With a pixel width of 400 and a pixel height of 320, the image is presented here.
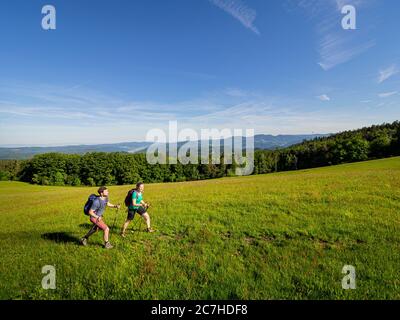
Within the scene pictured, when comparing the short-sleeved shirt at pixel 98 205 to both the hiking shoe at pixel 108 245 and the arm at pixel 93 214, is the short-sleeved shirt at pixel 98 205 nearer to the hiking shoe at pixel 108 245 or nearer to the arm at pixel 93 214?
the arm at pixel 93 214

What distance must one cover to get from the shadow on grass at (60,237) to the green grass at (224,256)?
0.15 ft

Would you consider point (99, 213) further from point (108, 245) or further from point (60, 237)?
point (60, 237)

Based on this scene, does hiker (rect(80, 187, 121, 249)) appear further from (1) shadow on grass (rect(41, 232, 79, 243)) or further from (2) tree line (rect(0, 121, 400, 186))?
(2) tree line (rect(0, 121, 400, 186))

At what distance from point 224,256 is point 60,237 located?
812 centimetres

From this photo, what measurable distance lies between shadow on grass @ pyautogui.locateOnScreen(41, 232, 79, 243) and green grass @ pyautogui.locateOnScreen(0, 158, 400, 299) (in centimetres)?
5

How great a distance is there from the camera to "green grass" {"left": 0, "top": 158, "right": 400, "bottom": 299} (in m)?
6.17

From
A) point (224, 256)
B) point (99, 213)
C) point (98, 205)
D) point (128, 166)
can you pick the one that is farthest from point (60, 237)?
point (128, 166)

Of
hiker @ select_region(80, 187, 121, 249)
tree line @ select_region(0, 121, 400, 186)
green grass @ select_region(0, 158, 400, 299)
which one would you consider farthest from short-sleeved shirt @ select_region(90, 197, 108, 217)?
tree line @ select_region(0, 121, 400, 186)

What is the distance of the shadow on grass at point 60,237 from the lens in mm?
10312

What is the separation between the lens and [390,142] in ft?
291

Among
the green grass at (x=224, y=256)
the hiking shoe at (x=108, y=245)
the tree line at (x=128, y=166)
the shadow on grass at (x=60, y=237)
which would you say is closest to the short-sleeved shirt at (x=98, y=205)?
the hiking shoe at (x=108, y=245)
